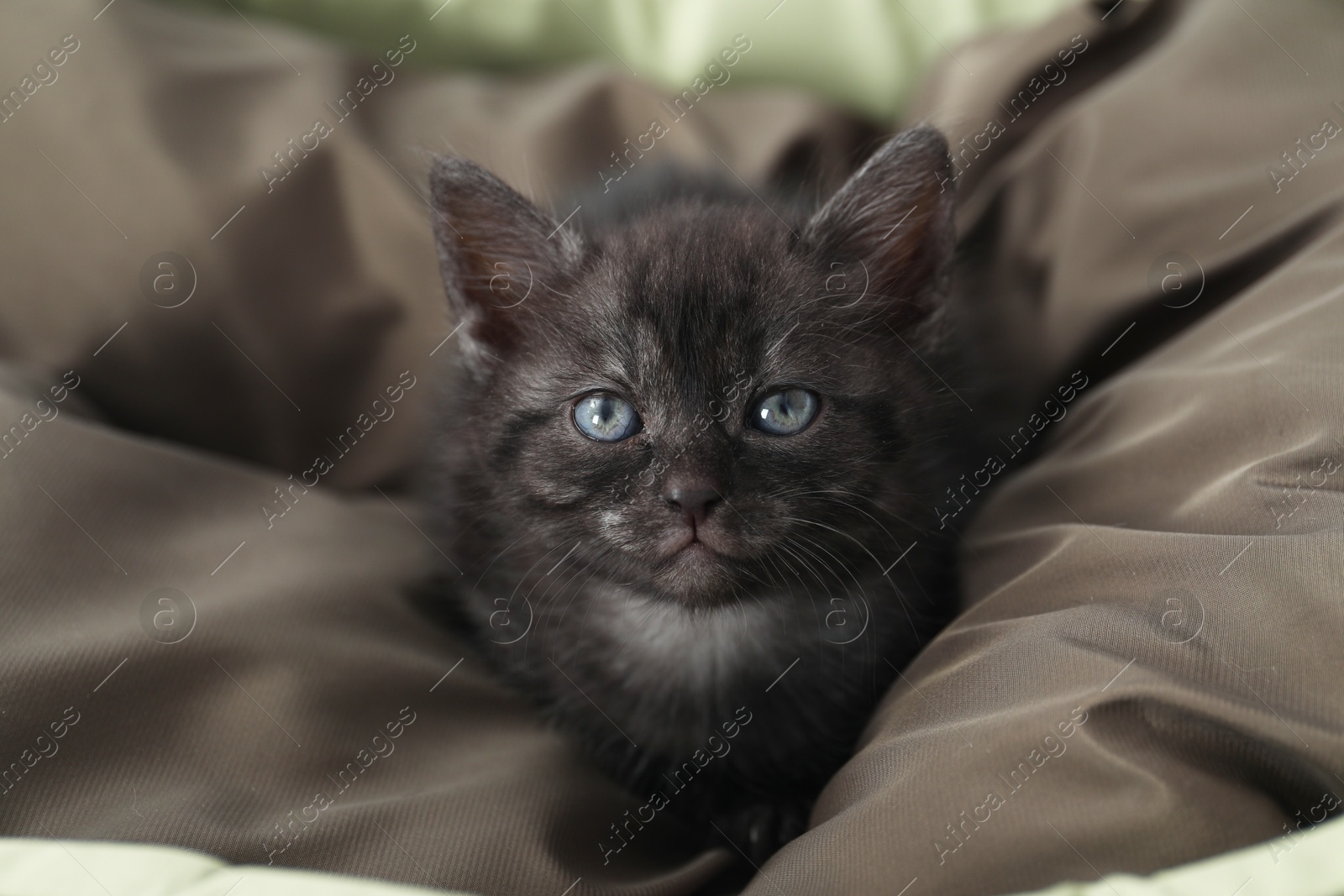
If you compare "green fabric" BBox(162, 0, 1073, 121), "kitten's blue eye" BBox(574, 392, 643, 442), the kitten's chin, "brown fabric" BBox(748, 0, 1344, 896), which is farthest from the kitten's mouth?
"green fabric" BBox(162, 0, 1073, 121)

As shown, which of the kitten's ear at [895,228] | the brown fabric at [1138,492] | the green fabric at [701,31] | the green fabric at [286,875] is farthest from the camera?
the green fabric at [701,31]

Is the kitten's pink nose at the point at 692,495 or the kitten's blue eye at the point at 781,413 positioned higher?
the kitten's blue eye at the point at 781,413

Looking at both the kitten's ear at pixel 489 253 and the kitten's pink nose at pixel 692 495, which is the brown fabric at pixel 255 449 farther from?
the kitten's pink nose at pixel 692 495

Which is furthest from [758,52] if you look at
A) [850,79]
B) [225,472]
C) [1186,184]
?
[225,472]

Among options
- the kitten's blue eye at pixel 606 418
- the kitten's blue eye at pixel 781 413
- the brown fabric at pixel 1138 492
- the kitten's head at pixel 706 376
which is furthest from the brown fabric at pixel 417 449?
the kitten's blue eye at pixel 606 418

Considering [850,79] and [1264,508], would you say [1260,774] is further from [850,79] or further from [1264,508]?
[850,79]

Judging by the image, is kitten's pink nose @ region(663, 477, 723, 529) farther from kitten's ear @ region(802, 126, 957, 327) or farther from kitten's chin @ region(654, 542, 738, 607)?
kitten's ear @ region(802, 126, 957, 327)

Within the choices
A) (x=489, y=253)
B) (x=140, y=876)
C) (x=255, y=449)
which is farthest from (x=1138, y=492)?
(x=255, y=449)

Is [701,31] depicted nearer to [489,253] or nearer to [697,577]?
[489,253]
